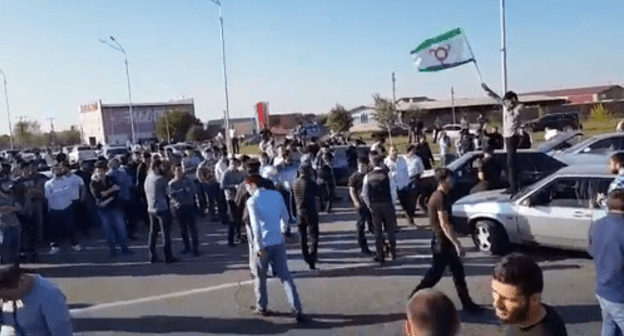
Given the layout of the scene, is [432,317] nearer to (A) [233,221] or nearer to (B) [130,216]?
(A) [233,221]

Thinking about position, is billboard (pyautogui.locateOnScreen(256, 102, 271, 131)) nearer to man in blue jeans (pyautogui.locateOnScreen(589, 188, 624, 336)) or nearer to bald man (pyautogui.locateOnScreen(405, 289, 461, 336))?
man in blue jeans (pyautogui.locateOnScreen(589, 188, 624, 336))

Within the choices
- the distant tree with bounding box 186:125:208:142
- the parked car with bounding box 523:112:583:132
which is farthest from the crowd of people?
the distant tree with bounding box 186:125:208:142

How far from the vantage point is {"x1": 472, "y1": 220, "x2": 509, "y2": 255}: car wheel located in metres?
10.3

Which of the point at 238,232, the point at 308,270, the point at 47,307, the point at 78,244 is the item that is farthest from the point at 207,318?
the point at 78,244

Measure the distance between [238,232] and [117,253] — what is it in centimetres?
239

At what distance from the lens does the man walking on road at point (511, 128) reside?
11867 millimetres

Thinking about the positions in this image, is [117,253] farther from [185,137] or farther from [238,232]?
[185,137]

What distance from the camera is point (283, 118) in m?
83.9

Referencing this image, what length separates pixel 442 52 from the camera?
738 inches

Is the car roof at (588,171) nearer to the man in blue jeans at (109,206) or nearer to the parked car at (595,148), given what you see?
the parked car at (595,148)

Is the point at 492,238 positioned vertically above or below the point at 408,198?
Result: below

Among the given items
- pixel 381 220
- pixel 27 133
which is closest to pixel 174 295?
pixel 381 220

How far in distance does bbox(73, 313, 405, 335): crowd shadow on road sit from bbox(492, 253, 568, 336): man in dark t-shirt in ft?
14.8

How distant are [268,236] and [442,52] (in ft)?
42.0
